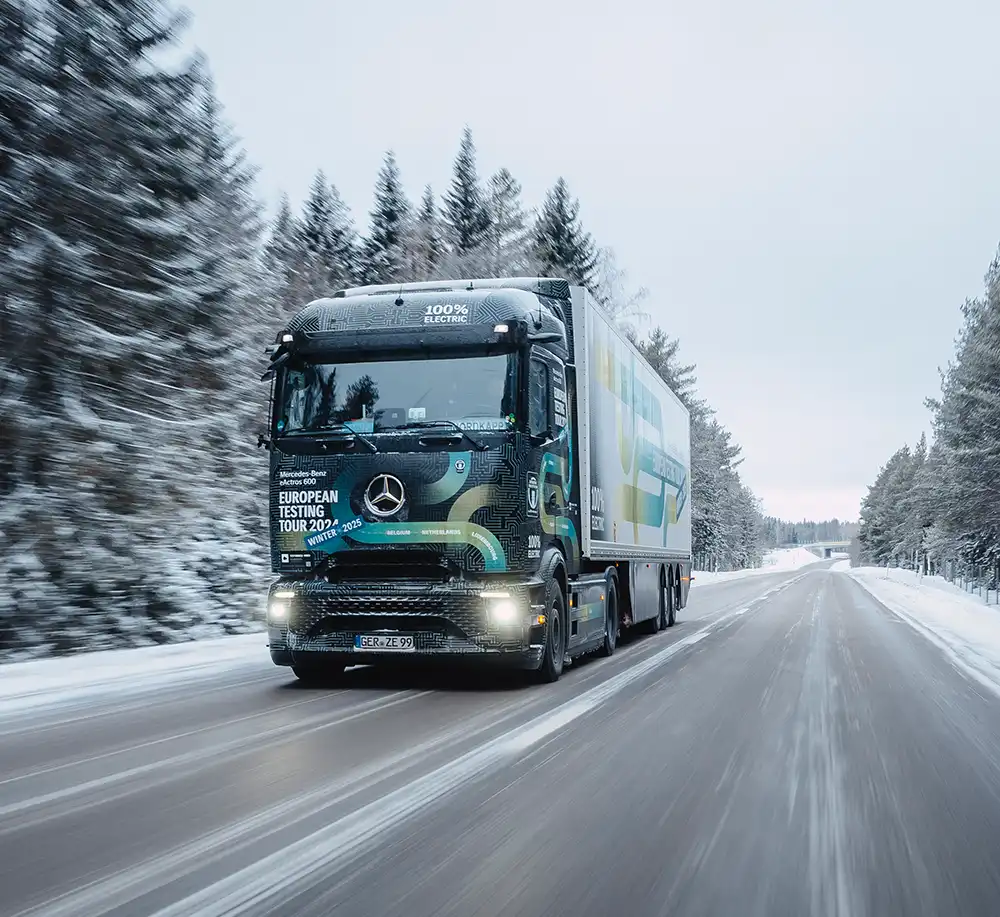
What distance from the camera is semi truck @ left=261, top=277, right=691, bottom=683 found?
32.7ft

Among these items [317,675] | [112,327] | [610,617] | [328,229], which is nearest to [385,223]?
[328,229]

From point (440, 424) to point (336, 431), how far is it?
0.97 meters

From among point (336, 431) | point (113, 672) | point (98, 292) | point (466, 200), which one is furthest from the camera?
point (466, 200)

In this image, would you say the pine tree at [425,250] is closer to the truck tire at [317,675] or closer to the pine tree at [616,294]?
the pine tree at [616,294]

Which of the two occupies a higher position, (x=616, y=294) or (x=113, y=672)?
(x=616, y=294)

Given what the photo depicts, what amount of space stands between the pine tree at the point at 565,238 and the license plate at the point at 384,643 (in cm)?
4112

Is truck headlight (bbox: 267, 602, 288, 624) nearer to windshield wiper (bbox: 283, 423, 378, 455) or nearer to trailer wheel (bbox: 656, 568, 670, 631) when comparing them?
windshield wiper (bbox: 283, 423, 378, 455)

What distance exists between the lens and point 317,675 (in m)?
11.5

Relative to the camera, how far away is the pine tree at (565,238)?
51125 millimetres

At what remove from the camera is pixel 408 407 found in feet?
33.4

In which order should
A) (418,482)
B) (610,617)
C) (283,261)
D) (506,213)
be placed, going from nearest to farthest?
1. (418,482)
2. (610,617)
3. (283,261)
4. (506,213)

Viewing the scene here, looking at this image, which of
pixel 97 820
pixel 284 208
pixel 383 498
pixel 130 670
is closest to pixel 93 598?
pixel 130 670

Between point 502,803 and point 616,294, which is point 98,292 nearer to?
point 502,803

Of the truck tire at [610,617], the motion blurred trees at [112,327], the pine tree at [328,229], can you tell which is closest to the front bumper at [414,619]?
the truck tire at [610,617]
